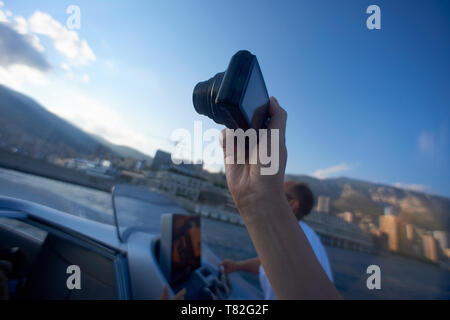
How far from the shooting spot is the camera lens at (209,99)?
534 mm

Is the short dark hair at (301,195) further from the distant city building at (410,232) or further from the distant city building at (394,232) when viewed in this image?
the distant city building at (410,232)

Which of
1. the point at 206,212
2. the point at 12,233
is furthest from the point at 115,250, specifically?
the point at 206,212

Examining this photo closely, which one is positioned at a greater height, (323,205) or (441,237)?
(323,205)

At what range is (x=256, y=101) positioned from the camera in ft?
1.88

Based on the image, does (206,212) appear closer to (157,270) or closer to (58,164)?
(58,164)

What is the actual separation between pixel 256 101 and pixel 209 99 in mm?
142

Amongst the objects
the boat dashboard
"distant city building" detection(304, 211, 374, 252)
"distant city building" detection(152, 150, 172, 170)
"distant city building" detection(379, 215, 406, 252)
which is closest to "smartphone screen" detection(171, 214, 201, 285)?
the boat dashboard

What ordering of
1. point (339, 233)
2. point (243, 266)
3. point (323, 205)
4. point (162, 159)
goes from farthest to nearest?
point (323, 205) < point (339, 233) < point (243, 266) < point (162, 159)

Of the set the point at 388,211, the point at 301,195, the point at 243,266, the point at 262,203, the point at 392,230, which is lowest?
the point at 392,230

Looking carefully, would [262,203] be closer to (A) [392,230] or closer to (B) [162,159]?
(B) [162,159]

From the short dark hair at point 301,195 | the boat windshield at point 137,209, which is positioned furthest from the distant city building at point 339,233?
the boat windshield at point 137,209

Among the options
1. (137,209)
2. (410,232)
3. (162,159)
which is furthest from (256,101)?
(410,232)
